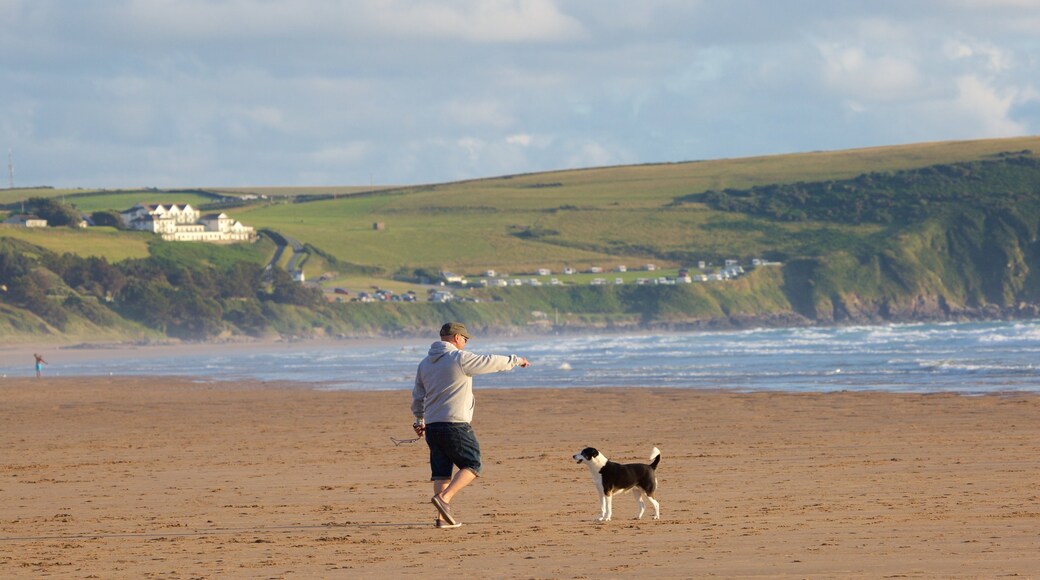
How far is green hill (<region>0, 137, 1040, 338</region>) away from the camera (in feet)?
357

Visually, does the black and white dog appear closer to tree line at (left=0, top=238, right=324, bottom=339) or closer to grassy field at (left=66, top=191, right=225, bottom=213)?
tree line at (left=0, top=238, right=324, bottom=339)

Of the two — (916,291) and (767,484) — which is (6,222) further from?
(767,484)

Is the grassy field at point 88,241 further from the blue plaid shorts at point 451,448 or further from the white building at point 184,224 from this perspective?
the blue plaid shorts at point 451,448

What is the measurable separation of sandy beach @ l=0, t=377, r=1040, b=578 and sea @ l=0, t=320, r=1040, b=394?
703cm

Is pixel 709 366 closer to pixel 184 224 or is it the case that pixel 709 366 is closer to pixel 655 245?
pixel 655 245

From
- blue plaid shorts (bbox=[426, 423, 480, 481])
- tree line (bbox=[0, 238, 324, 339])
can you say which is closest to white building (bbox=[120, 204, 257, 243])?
tree line (bbox=[0, 238, 324, 339])

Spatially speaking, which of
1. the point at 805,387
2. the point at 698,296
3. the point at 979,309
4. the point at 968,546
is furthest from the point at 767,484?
the point at 979,309

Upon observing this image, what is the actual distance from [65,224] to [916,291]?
73.5 m

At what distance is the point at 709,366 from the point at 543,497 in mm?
30521

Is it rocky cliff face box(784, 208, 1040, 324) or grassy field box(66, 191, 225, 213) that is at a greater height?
grassy field box(66, 191, 225, 213)

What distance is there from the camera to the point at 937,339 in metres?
59.7

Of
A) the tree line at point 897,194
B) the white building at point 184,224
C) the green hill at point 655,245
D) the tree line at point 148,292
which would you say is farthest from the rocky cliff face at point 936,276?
the white building at point 184,224

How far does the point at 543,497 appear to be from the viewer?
13.7 meters

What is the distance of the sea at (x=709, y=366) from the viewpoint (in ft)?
109
